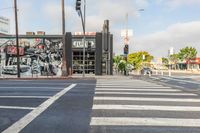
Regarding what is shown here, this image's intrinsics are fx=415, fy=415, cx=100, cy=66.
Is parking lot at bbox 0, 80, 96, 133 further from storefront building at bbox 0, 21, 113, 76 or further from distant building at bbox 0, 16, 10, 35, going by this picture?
distant building at bbox 0, 16, 10, 35

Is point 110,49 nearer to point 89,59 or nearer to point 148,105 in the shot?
point 89,59

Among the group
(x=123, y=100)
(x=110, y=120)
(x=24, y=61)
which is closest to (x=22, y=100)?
(x=123, y=100)

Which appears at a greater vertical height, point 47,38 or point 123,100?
point 47,38

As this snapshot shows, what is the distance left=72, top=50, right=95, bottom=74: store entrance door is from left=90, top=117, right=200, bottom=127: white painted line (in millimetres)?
34405

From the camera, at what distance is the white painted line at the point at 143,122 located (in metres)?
9.11

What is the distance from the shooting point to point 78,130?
8.37m

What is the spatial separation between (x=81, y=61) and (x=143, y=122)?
115 feet

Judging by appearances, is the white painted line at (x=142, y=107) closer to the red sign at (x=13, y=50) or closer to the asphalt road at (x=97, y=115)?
the asphalt road at (x=97, y=115)

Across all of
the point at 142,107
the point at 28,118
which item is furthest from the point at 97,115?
the point at 142,107

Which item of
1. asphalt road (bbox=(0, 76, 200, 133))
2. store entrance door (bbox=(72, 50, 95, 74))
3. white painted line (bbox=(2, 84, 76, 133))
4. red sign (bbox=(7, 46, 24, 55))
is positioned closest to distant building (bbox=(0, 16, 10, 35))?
red sign (bbox=(7, 46, 24, 55))

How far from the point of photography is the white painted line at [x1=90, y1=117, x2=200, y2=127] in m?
9.11

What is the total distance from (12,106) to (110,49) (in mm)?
32817

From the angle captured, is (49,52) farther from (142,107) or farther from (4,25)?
(142,107)


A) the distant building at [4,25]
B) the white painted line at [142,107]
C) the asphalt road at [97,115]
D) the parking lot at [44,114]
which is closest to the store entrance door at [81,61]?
the distant building at [4,25]
